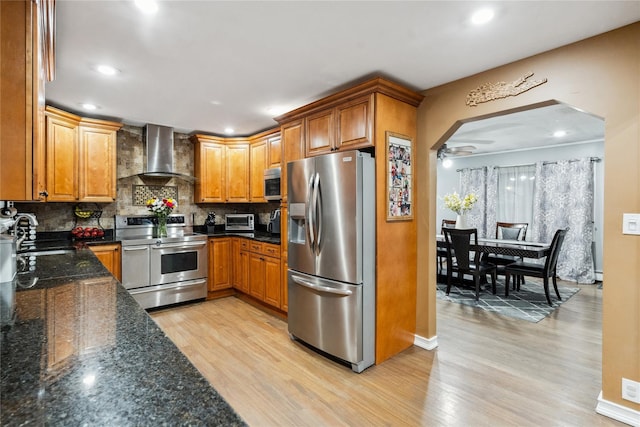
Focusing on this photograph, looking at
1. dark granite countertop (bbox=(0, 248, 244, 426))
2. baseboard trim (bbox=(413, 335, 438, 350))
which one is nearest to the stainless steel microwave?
baseboard trim (bbox=(413, 335, 438, 350))

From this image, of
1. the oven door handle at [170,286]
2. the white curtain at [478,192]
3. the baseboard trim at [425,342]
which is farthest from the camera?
the white curtain at [478,192]

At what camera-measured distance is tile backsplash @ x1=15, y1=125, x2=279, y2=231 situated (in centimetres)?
389

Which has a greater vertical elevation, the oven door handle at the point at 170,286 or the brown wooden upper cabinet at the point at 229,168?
the brown wooden upper cabinet at the point at 229,168

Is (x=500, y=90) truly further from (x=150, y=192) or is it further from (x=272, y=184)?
(x=150, y=192)

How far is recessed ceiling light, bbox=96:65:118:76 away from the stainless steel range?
77.1 inches

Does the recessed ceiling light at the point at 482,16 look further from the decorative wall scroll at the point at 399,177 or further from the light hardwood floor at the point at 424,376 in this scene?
the light hardwood floor at the point at 424,376

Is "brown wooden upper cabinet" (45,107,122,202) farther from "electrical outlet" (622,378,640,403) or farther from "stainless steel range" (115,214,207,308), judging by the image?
"electrical outlet" (622,378,640,403)

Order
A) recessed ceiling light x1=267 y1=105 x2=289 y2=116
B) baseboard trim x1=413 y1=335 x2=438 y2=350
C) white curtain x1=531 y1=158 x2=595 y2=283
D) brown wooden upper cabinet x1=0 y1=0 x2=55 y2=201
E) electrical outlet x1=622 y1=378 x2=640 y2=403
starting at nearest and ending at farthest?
brown wooden upper cabinet x1=0 y1=0 x2=55 y2=201, electrical outlet x1=622 y1=378 x2=640 y2=403, baseboard trim x1=413 y1=335 x2=438 y2=350, recessed ceiling light x1=267 y1=105 x2=289 y2=116, white curtain x1=531 y1=158 x2=595 y2=283

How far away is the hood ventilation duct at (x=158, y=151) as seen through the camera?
4.32m

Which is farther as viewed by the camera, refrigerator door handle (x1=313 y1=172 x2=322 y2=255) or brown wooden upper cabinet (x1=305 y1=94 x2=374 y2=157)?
refrigerator door handle (x1=313 y1=172 x2=322 y2=255)

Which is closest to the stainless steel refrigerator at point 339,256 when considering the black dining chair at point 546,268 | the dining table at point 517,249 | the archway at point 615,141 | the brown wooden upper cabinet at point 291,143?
the brown wooden upper cabinet at point 291,143

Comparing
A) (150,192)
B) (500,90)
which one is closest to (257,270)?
(150,192)

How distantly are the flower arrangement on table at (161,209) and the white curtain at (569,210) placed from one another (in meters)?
6.40

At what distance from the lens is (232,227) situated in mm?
4887
